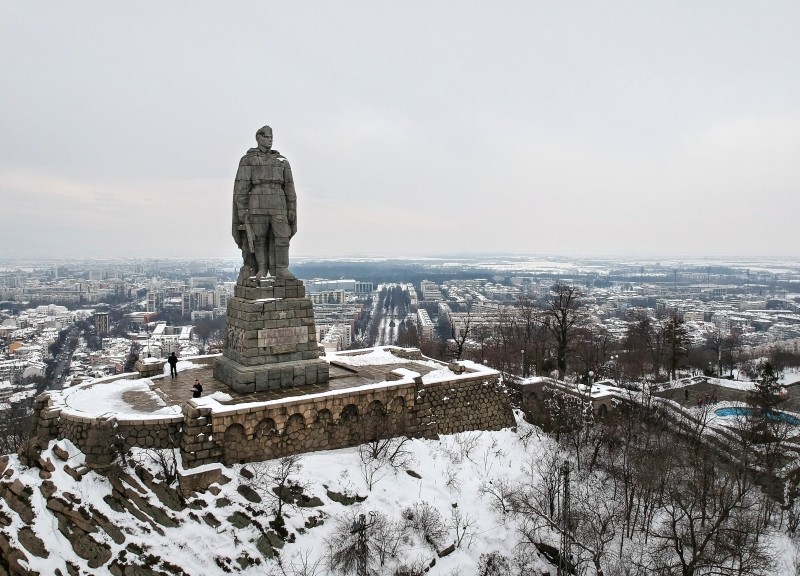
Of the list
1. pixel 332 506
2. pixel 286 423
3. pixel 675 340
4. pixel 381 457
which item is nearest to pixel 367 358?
pixel 381 457

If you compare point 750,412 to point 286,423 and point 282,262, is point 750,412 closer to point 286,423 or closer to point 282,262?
point 286,423

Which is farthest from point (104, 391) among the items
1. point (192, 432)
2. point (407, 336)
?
point (407, 336)

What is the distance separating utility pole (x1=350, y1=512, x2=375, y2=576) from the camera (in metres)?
12.3

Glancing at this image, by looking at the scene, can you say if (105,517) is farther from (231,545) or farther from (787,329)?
(787,329)

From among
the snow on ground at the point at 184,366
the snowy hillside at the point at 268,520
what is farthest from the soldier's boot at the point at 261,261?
the snowy hillside at the point at 268,520

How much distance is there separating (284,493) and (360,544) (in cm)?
236

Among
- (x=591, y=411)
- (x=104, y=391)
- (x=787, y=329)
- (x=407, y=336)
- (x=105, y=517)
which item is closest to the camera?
(x=105, y=517)

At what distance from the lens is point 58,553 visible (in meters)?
11.2

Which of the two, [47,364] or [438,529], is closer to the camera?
[438,529]

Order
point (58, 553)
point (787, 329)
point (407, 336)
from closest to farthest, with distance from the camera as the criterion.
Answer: point (58, 553)
point (407, 336)
point (787, 329)

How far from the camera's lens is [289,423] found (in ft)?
49.0

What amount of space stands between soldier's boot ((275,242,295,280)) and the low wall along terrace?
4.30 metres

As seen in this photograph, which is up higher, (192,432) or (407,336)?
(192,432)

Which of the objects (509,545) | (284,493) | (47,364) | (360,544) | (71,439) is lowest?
(47,364)
